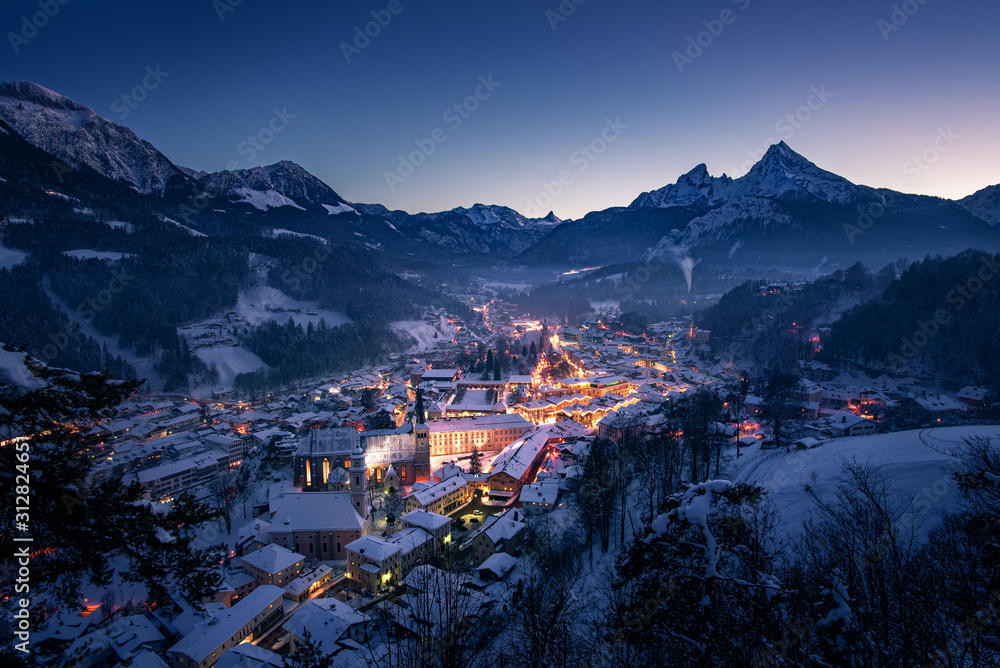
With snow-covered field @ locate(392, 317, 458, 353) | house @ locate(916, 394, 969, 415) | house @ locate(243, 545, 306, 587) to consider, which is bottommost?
house @ locate(243, 545, 306, 587)

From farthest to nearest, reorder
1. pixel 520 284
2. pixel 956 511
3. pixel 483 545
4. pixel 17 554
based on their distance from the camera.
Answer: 1. pixel 520 284
2. pixel 483 545
3. pixel 956 511
4. pixel 17 554

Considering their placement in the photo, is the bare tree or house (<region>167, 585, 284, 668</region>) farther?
the bare tree

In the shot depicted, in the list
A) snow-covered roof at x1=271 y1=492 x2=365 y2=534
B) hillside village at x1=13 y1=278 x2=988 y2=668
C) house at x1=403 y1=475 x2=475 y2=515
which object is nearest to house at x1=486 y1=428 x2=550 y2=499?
hillside village at x1=13 y1=278 x2=988 y2=668

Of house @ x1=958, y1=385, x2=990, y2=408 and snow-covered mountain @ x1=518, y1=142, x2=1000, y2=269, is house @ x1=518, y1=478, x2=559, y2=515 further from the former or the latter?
snow-covered mountain @ x1=518, y1=142, x2=1000, y2=269

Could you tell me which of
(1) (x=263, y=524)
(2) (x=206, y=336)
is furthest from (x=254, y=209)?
(1) (x=263, y=524)

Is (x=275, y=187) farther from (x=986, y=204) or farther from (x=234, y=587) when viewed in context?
(x=986, y=204)

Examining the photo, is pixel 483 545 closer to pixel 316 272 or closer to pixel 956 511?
pixel 956 511

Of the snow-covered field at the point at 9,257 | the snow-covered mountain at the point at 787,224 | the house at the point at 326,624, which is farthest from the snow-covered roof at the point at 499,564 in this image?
the snow-covered mountain at the point at 787,224
